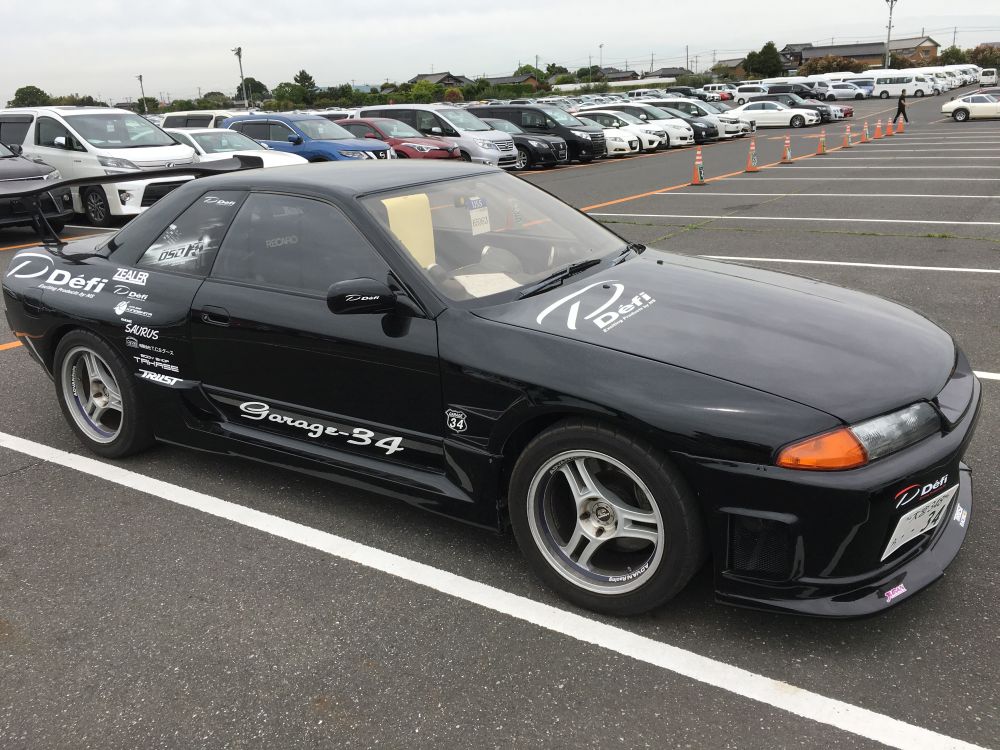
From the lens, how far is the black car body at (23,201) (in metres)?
11.0

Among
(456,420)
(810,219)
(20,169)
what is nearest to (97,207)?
(20,169)

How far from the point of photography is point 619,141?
78.0 feet

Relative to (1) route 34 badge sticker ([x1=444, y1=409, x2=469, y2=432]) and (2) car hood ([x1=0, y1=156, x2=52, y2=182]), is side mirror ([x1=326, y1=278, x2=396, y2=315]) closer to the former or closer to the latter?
(1) route 34 badge sticker ([x1=444, y1=409, x2=469, y2=432])

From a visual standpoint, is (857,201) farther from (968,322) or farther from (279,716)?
(279,716)

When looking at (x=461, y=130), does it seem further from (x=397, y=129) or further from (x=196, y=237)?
(x=196, y=237)

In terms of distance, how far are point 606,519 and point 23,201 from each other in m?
10.6

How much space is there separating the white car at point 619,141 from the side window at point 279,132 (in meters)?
9.52

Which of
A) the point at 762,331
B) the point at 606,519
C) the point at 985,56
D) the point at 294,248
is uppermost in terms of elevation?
the point at 985,56

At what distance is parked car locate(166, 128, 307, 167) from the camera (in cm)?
1406

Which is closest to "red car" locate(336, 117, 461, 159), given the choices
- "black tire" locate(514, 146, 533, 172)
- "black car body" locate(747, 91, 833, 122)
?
"black tire" locate(514, 146, 533, 172)

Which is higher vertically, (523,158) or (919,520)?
(523,158)

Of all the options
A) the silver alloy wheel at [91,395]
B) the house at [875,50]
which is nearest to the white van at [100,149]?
the silver alloy wheel at [91,395]

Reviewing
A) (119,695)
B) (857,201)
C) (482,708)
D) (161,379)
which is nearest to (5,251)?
(161,379)

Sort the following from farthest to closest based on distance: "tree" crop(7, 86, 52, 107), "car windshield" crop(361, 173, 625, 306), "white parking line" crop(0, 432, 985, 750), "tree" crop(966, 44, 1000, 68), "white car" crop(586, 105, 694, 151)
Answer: "tree" crop(966, 44, 1000, 68) < "tree" crop(7, 86, 52, 107) < "white car" crop(586, 105, 694, 151) < "car windshield" crop(361, 173, 625, 306) < "white parking line" crop(0, 432, 985, 750)
